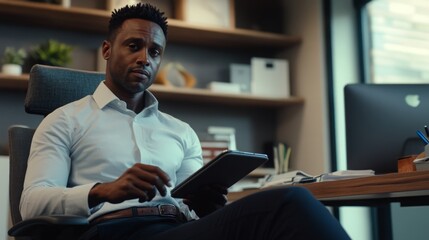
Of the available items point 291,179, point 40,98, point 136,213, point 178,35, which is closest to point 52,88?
point 40,98

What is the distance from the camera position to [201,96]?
11.4 ft

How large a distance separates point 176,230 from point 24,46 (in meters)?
2.33

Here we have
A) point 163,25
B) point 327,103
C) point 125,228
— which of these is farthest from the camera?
point 327,103

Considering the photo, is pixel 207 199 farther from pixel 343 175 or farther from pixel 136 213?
pixel 343 175

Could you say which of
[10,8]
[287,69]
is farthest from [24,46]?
[287,69]

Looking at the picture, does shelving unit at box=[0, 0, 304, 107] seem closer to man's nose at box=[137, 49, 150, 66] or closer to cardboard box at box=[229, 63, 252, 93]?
cardboard box at box=[229, 63, 252, 93]

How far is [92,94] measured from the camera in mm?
1777

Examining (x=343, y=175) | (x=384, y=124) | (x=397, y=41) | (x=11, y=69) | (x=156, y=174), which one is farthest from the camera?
(x=397, y=41)

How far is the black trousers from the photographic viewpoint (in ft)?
3.48

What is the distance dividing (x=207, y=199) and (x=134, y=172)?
0.37 m

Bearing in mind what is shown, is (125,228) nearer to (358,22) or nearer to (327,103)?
(327,103)

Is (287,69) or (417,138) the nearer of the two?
(417,138)

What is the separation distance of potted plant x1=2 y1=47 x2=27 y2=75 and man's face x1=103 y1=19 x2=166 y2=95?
1462mm

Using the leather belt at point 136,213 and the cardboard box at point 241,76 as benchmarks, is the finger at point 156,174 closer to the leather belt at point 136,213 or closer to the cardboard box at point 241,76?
the leather belt at point 136,213
